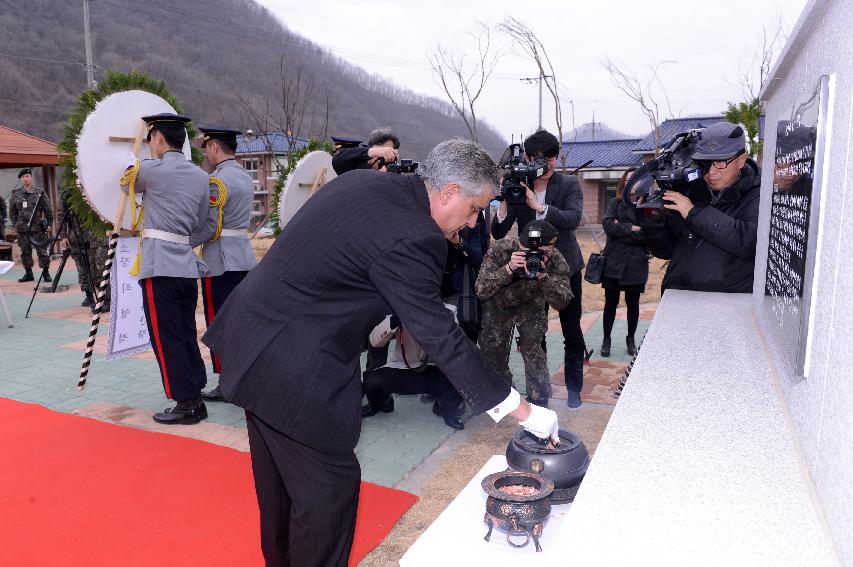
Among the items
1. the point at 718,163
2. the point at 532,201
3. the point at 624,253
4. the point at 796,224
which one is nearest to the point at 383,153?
the point at 532,201

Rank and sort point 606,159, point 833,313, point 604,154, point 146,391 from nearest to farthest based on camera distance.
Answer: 1. point 833,313
2. point 146,391
3. point 606,159
4. point 604,154

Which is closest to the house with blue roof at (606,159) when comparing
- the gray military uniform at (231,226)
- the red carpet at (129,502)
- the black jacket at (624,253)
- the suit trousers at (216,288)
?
the black jacket at (624,253)

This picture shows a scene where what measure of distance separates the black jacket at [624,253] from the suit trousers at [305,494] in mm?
4277

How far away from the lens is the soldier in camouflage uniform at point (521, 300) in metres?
4.34

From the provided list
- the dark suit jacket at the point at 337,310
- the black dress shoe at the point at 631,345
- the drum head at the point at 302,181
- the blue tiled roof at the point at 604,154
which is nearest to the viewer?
the dark suit jacket at the point at 337,310

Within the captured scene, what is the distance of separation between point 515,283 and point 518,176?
0.76m

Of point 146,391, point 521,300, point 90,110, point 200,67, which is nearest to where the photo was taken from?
point 521,300

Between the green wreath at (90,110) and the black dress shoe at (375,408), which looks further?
the green wreath at (90,110)

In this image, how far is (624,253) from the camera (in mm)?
5945

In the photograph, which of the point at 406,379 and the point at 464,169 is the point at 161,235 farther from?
the point at 464,169

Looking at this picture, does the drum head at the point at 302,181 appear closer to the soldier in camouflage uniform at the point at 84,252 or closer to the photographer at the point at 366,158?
the photographer at the point at 366,158

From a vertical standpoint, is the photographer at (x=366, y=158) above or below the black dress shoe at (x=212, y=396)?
above

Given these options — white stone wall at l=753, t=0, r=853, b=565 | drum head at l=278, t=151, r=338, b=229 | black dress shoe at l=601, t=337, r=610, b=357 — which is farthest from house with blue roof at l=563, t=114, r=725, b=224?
white stone wall at l=753, t=0, r=853, b=565

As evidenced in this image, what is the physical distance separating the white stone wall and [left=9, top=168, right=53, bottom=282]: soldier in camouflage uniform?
12.5 meters
